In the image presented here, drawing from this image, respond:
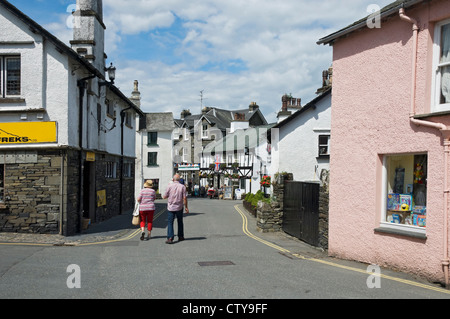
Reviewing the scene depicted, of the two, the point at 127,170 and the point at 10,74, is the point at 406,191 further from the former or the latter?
the point at 127,170

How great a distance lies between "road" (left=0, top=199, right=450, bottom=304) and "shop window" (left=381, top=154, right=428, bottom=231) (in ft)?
3.74

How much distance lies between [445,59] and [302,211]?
6.66 m

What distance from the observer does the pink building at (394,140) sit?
766 cm

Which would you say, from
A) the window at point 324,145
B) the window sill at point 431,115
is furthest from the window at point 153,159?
the window sill at point 431,115

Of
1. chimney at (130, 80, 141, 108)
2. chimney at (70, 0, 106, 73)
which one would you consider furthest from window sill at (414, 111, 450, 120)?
chimney at (130, 80, 141, 108)

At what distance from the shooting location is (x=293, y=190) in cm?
1427

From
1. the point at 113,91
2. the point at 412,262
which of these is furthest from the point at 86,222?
the point at 412,262

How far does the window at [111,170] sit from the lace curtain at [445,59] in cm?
1503

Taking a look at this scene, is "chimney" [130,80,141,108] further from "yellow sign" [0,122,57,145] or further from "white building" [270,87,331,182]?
"yellow sign" [0,122,57,145]

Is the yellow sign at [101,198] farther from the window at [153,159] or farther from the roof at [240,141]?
the window at [153,159]

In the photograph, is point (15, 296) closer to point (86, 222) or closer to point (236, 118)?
point (86, 222)

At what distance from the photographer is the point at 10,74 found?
13.6m

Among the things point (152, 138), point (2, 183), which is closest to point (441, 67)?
point (2, 183)

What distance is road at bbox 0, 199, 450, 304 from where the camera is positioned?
639 cm
